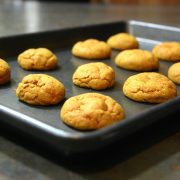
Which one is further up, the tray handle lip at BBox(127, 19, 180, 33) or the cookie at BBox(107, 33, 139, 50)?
the tray handle lip at BBox(127, 19, 180, 33)

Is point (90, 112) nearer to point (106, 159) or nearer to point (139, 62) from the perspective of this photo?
point (106, 159)

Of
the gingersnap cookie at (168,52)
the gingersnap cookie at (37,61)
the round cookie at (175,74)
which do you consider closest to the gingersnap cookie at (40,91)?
the gingersnap cookie at (37,61)

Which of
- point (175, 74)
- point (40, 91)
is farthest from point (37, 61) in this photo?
point (175, 74)

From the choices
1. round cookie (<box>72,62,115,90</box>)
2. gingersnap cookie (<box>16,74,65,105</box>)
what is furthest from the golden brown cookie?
round cookie (<box>72,62,115,90</box>)

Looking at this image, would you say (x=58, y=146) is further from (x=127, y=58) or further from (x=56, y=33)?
(x=56, y=33)

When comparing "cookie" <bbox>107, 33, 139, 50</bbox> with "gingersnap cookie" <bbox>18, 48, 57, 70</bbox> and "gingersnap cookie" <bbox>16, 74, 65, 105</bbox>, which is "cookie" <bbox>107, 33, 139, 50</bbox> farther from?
"gingersnap cookie" <bbox>16, 74, 65, 105</bbox>

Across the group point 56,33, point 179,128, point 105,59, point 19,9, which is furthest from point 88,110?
point 19,9
